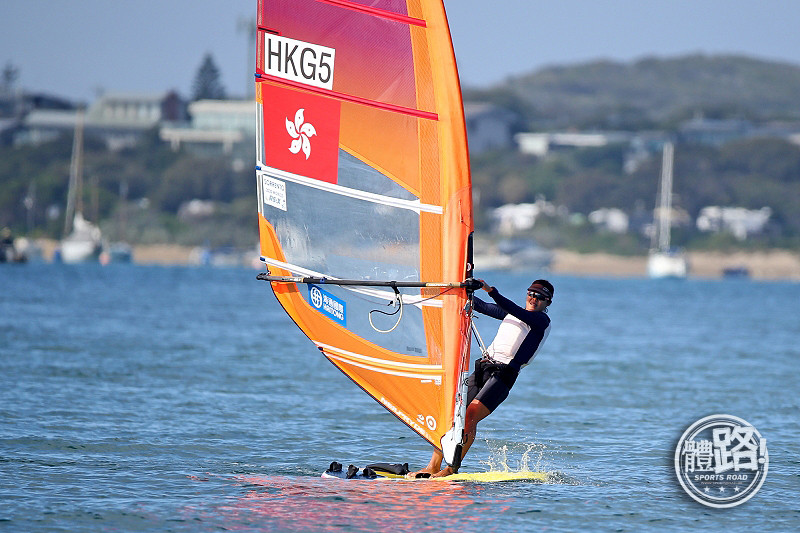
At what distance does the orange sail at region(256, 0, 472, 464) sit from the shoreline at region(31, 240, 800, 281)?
84.8 meters

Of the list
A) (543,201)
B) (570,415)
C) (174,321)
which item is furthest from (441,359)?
(543,201)

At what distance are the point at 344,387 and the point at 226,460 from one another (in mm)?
5948

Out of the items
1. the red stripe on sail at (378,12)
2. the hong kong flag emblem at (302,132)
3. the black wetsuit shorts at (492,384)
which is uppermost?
the red stripe on sail at (378,12)

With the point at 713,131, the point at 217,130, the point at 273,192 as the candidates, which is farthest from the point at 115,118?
the point at 273,192

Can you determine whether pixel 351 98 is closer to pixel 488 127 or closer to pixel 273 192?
pixel 273 192

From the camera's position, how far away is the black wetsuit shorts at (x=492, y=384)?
8.97 metres

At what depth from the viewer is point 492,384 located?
8977mm

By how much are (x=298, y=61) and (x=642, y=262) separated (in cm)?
8644

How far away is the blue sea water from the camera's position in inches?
336

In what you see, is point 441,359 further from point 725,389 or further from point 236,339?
point 236,339

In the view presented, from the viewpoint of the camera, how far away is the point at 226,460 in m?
10.5

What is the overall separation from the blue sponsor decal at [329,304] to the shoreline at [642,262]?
84.8 metres

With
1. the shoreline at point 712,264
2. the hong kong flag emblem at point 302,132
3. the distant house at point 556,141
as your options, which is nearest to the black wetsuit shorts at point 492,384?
the hong kong flag emblem at point 302,132

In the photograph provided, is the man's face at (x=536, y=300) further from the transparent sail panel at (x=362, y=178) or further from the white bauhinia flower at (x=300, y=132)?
the white bauhinia flower at (x=300, y=132)
